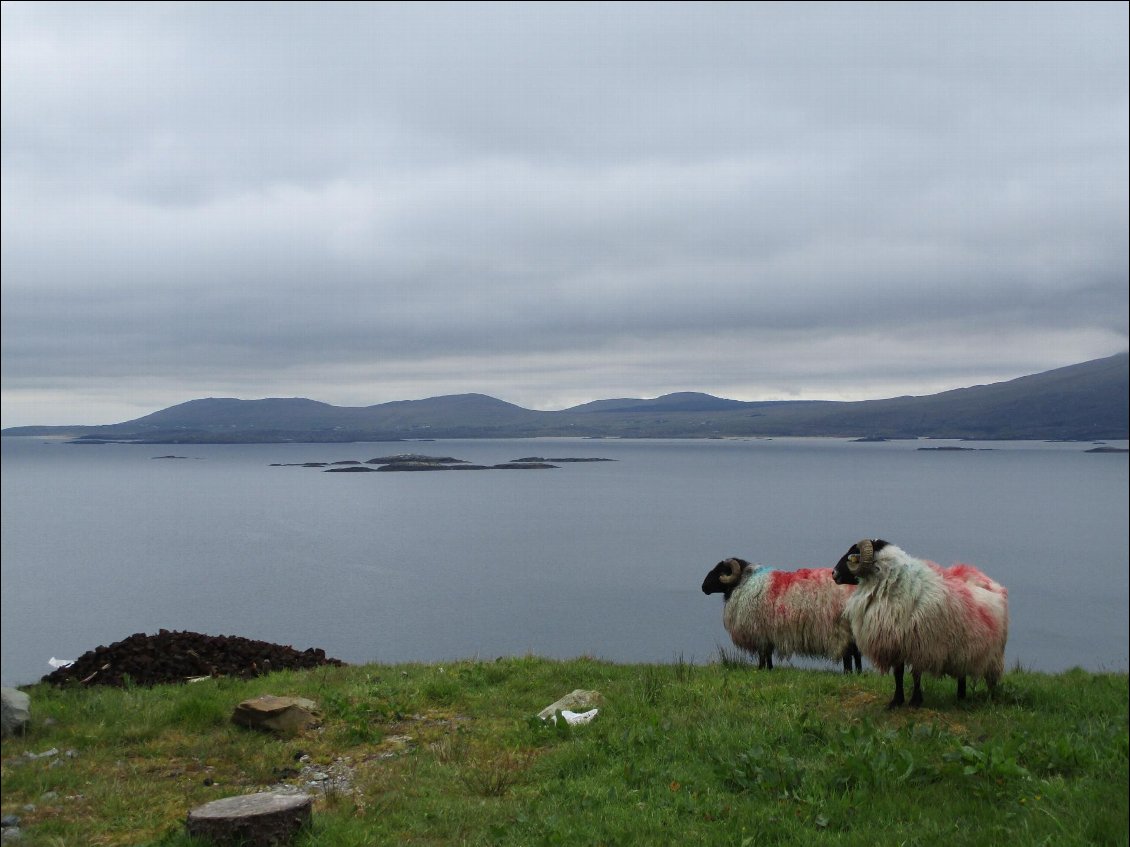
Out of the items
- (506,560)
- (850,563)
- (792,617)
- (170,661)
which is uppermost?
(850,563)

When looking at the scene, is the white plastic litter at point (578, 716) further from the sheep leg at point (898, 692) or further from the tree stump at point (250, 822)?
the tree stump at point (250, 822)

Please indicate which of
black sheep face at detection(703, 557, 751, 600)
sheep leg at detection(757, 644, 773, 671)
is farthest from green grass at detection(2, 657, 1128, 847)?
black sheep face at detection(703, 557, 751, 600)

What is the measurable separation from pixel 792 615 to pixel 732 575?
5.15 ft

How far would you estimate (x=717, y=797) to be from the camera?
304 inches

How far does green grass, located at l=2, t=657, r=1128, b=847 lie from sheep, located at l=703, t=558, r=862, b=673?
1.99m

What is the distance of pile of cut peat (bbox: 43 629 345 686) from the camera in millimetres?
14391

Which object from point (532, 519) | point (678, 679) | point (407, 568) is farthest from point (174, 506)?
point (678, 679)

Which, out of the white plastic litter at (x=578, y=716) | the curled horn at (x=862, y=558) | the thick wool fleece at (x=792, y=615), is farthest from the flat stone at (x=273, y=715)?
the thick wool fleece at (x=792, y=615)

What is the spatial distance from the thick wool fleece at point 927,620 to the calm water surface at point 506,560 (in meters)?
10.9

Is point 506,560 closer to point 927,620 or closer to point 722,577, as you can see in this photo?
point 722,577

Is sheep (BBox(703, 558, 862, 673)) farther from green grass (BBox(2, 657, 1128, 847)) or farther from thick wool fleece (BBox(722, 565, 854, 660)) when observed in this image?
green grass (BBox(2, 657, 1128, 847))

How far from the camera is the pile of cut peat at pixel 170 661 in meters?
14.4

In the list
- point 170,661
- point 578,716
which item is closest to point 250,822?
point 578,716

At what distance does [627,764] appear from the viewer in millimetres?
8734
